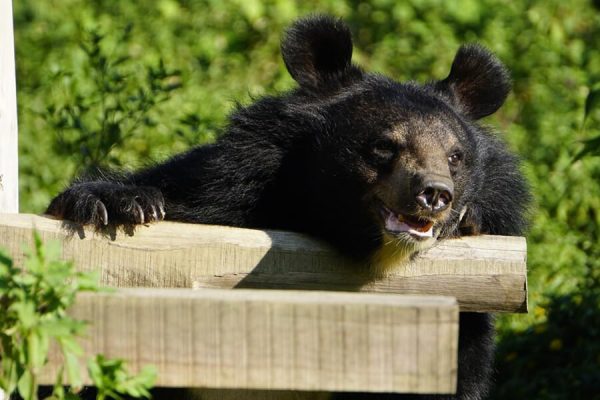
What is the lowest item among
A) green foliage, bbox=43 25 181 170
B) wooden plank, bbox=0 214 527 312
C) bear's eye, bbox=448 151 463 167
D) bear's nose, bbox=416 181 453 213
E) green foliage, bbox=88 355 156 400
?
green foliage, bbox=88 355 156 400

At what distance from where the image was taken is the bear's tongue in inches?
180

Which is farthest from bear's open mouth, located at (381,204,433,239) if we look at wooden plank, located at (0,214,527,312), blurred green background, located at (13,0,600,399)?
blurred green background, located at (13,0,600,399)

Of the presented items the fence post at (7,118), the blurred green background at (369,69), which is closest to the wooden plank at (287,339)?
Result: the fence post at (7,118)

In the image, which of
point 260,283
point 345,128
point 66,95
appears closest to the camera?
point 260,283

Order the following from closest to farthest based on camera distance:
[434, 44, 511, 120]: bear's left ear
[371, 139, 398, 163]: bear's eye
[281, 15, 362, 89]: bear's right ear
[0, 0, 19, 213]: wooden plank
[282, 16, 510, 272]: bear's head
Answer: [0, 0, 19, 213]: wooden plank, [282, 16, 510, 272]: bear's head, [371, 139, 398, 163]: bear's eye, [281, 15, 362, 89]: bear's right ear, [434, 44, 511, 120]: bear's left ear

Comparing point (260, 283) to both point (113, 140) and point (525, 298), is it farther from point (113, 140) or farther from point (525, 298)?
point (113, 140)

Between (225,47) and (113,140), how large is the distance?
413 centimetres

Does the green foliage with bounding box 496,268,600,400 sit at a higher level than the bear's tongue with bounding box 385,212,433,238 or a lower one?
lower

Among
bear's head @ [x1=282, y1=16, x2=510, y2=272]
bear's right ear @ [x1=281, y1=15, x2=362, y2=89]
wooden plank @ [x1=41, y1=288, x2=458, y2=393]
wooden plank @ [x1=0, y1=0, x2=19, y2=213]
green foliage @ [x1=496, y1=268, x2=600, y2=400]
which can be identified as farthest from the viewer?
green foliage @ [x1=496, y1=268, x2=600, y2=400]

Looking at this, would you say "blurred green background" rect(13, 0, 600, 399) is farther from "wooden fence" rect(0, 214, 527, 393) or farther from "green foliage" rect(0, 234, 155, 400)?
"green foliage" rect(0, 234, 155, 400)

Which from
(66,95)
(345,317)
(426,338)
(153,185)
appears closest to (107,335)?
(345,317)

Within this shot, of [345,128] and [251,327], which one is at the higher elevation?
[345,128]

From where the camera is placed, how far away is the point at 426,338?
288cm

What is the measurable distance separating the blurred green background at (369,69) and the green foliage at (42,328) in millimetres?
4422
